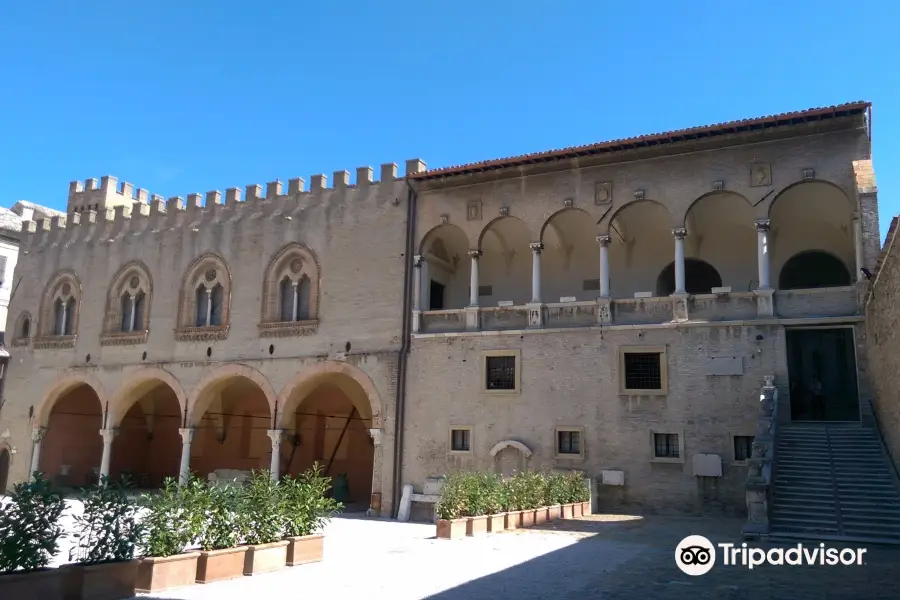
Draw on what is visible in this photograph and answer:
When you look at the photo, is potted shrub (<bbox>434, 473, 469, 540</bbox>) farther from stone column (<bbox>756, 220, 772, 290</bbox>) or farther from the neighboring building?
stone column (<bbox>756, 220, 772, 290</bbox>)

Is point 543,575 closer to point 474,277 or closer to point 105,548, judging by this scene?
point 105,548

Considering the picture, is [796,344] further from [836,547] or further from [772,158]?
[836,547]

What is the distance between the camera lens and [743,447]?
59.3 ft

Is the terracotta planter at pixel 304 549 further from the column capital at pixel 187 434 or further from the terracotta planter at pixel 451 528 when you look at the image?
the column capital at pixel 187 434

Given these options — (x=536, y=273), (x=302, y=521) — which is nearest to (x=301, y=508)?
(x=302, y=521)

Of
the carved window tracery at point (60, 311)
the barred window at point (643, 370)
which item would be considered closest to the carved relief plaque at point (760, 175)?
the barred window at point (643, 370)

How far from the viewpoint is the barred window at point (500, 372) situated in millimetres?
21359

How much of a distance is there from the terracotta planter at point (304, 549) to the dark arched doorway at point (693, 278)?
47.6 ft

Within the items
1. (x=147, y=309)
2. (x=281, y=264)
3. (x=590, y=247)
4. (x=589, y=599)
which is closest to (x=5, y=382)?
(x=147, y=309)

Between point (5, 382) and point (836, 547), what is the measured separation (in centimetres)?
3238

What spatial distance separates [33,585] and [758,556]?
10080 mm

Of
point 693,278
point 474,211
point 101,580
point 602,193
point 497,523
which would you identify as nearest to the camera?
point 101,580

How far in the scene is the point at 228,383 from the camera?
2664 centimetres

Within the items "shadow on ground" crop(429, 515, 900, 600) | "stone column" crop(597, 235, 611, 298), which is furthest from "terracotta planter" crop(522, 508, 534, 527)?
"stone column" crop(597, 235, 611, 298)
